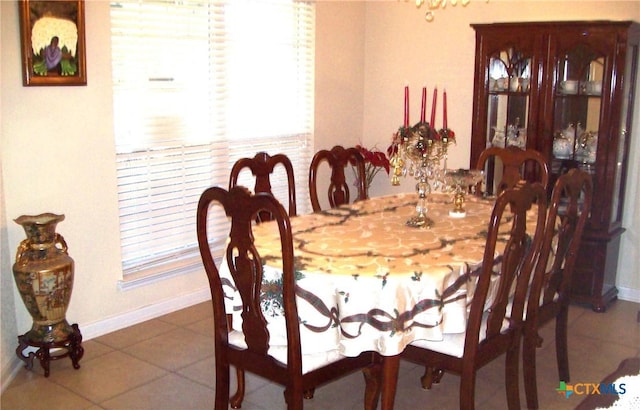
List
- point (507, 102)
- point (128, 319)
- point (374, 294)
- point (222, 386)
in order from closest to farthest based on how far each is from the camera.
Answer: point (374, 294) < point (222, 386) < point (128, 319) < point (507, 102)

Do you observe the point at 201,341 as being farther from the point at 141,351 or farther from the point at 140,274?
the point at 140,274

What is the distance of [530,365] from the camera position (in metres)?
2.92

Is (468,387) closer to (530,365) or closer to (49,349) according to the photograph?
(530,365)

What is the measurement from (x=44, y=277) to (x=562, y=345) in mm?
2426

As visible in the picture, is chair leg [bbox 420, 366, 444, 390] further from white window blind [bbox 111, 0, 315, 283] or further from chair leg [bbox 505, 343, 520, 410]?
white window blind [bbox 111, 0, 315, 283]

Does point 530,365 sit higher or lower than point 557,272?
lower

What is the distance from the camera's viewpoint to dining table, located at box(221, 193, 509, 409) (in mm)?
2354

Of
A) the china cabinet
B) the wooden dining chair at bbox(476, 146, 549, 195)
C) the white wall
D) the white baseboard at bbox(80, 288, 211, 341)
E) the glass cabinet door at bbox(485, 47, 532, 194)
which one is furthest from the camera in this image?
the glass cabinet door at bbox(485, 47, 532, 194)

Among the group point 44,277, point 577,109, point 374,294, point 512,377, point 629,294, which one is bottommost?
point 629,294

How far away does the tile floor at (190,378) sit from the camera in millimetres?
3037

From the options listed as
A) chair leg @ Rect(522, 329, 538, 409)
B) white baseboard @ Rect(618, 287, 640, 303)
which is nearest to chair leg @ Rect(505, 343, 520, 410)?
chair leg @ Rect(522, 329, 538, 409)

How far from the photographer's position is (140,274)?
3.96m

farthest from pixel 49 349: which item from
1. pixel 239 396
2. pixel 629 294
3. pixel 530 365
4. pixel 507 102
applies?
pixel 629 294

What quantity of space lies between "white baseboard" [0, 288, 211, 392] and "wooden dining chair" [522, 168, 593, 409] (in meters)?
2.16
